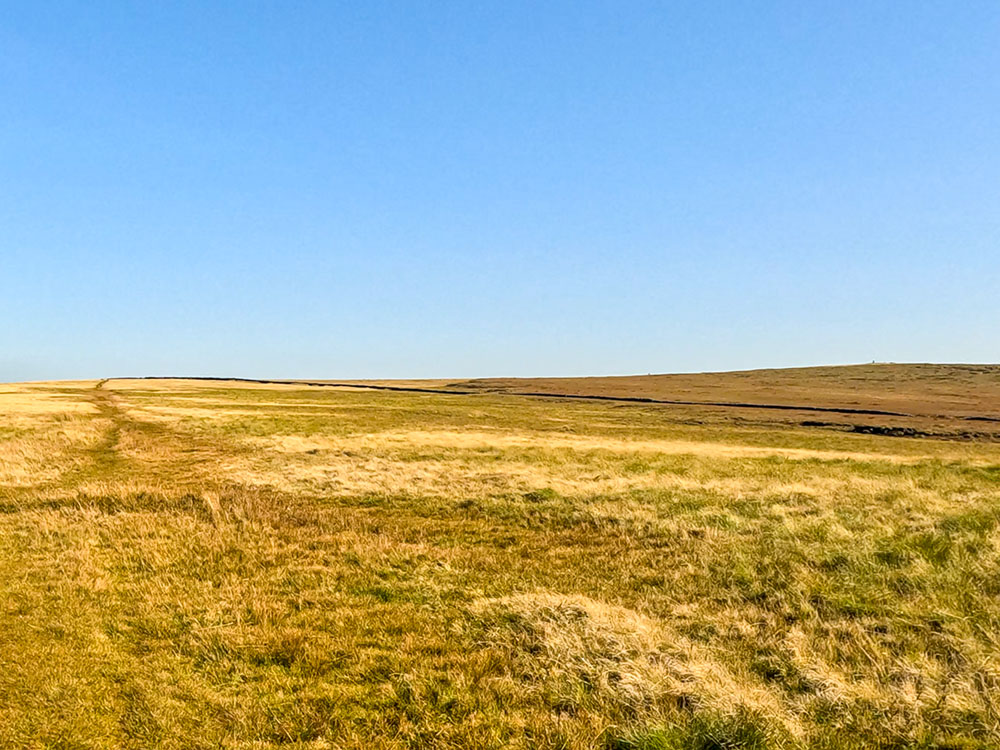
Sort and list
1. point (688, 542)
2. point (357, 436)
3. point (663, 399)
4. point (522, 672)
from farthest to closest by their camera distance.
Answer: point (663, 399), point (357, 436), point (688, 542), point (522, 672)

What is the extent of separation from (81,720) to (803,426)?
68714 mm

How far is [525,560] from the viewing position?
14.4 metres

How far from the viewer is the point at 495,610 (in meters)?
10.8

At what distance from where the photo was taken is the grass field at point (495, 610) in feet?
24.2

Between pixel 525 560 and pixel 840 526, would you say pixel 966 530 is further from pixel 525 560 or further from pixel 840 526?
pixel 525 560

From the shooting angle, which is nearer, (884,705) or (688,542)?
(884,705)

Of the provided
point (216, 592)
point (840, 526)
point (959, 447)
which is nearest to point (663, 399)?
point (959, 447)

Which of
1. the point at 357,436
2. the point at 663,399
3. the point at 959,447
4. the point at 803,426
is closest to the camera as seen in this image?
the point at 357,436

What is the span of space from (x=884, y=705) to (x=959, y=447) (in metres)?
54.1

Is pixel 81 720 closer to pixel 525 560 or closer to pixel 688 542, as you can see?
pixel 525 560

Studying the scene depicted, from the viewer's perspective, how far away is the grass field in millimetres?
7367

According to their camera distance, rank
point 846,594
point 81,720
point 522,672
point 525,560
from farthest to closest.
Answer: point 525,560
point 846,594
point 522,672
point 81,720

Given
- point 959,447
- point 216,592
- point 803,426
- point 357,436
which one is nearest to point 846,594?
point 216,592

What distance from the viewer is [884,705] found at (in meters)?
7.62
